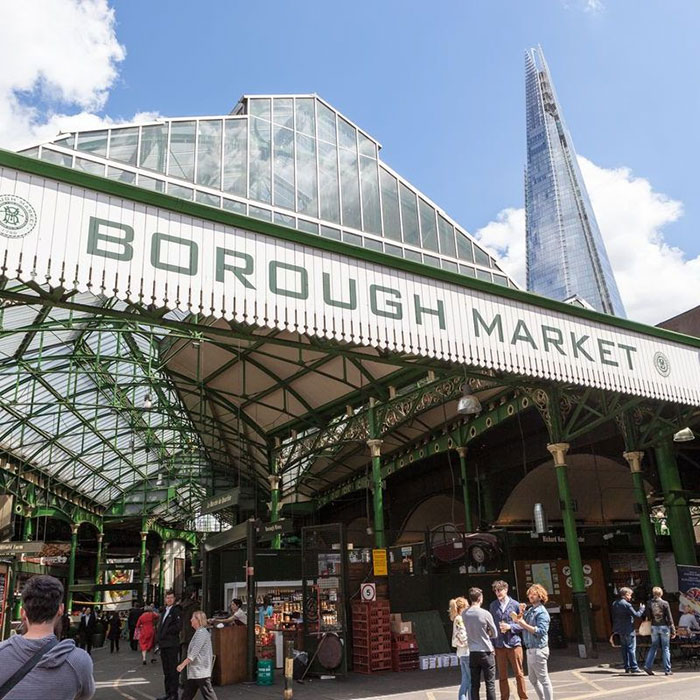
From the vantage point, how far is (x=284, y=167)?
86.5ft

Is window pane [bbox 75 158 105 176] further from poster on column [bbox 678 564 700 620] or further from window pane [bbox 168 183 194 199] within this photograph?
poster on column [bbox 678 564 700 620]

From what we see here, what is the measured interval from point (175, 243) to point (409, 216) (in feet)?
71.0

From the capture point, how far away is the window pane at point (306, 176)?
86.0 ft

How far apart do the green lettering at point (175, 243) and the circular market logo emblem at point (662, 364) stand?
9.15 metres

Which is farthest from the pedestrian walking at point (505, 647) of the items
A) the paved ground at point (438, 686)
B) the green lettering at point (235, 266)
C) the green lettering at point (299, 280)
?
the green lettering at point (235, 266)

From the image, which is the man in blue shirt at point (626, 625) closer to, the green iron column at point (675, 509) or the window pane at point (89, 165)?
the green iron column at point (675, 509)

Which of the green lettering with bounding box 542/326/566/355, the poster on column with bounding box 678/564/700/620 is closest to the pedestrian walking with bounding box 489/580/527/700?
the green lettering with bounding box 542/326/566/355

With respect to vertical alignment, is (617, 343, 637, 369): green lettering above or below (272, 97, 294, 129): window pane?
below

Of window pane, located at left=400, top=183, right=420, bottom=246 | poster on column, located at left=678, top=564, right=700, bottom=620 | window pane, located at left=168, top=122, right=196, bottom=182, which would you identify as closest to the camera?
poster on column, located at left=678, top=564, right=700, bottom=620

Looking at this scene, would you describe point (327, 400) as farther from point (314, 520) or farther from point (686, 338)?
point (314, 520)

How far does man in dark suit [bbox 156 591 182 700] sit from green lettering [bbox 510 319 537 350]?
683cm

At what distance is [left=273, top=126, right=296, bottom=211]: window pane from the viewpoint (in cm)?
2583

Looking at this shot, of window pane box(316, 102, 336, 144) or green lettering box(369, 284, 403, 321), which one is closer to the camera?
green lettering box(369, 284, 403, 321)

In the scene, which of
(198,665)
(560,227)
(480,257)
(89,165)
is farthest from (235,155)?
(560,227)
